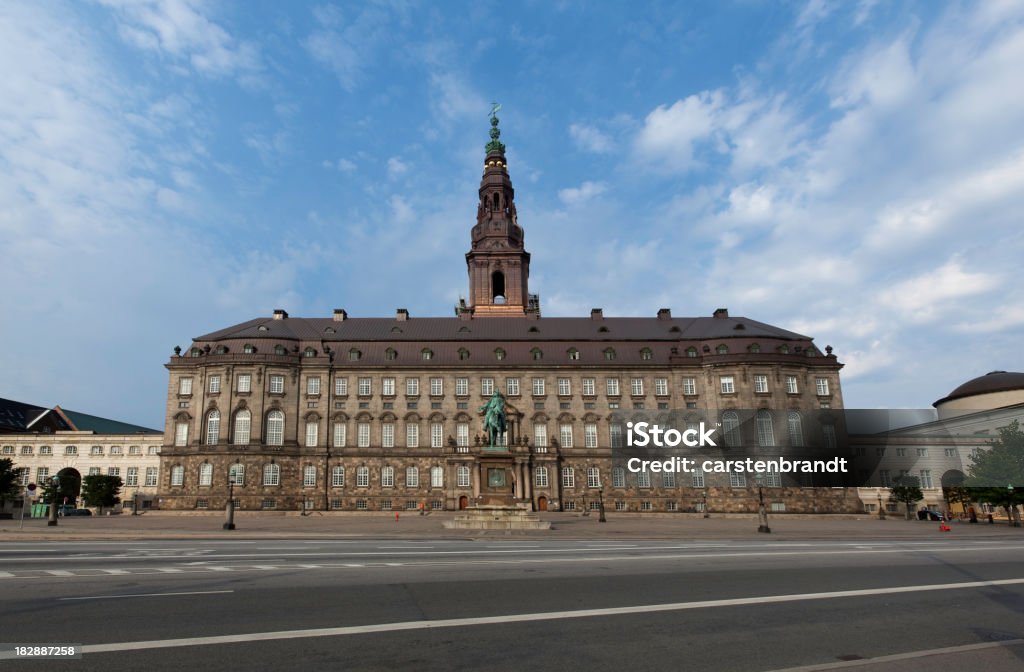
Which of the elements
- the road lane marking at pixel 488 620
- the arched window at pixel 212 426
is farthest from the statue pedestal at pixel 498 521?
the arched window at pixel 212 426

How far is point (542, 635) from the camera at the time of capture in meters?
10.6

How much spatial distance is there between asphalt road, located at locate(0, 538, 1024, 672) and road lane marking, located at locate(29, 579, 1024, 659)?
0.16 feet

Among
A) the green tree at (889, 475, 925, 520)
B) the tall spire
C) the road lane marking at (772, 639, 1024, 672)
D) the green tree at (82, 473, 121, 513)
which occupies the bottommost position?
the green tree at (889, 475, 925, 520)

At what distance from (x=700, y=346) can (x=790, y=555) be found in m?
60.9

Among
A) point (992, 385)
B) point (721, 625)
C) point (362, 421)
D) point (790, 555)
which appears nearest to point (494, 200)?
point (362, 421)

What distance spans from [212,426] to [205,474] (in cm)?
553

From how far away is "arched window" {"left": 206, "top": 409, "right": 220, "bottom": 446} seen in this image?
77.8 metres

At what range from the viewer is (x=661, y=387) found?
8262cm

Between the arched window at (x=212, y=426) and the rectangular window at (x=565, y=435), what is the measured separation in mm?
39370

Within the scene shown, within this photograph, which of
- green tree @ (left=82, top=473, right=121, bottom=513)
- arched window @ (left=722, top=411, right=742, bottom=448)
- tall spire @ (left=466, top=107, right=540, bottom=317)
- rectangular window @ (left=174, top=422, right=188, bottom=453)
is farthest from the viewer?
tall spire @ (left=466, top=107, right=540, bottom=317)

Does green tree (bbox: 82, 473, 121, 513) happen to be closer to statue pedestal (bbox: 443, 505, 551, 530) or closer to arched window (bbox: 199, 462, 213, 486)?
arched window (bbox: 199, 462, 213, 486)

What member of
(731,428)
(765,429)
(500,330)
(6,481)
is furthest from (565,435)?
(6,481)

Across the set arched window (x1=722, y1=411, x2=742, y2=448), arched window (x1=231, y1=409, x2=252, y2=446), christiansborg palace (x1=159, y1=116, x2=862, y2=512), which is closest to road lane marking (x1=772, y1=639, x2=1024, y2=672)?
christiansborg palace (x1=159, y1=116, x2=862, y2=512)

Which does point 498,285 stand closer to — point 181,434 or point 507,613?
point 181,434
